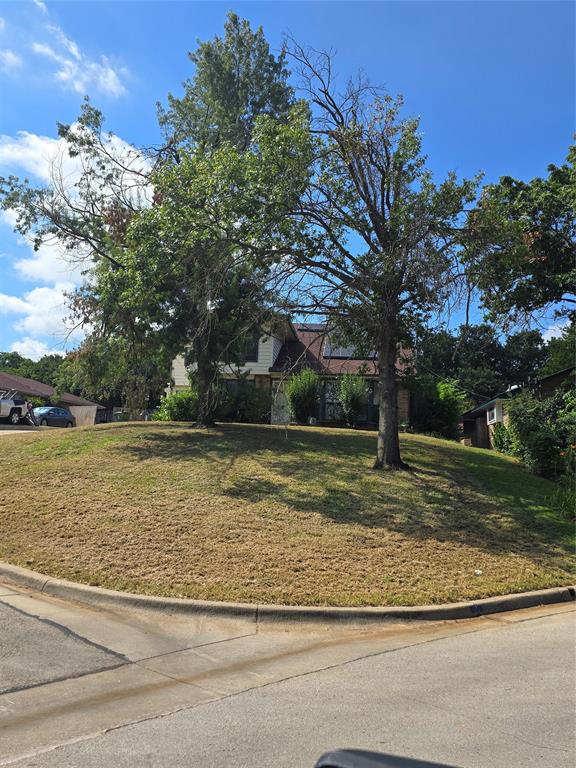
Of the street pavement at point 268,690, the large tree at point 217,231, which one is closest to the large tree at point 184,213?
the large tree at point 217,231

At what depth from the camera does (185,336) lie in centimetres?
1664

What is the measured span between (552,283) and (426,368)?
6.10 meters

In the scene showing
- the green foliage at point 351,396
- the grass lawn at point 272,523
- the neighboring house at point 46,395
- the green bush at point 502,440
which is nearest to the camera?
the grass lawn at point 272,523

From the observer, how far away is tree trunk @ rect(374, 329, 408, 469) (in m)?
13.7

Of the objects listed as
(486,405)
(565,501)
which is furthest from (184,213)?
(486,405)

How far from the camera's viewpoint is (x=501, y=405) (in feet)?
81.4

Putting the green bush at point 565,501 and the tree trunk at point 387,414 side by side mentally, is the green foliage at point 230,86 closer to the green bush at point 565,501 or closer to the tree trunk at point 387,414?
the tree trunk at point 387,414

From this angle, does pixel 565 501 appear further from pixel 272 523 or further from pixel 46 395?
pixel 46 395

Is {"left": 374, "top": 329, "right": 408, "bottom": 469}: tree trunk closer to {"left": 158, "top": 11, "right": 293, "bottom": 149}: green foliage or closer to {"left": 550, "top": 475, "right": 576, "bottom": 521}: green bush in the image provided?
{"left": 550, "top": 475, "right": 576, "bottom": 521}: green bush

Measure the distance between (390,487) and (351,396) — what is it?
1207 centimetres

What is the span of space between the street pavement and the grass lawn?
0.91 m

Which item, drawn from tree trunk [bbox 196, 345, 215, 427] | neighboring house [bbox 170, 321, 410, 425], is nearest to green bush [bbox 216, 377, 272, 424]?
neighboring house [bbox 170, 321, 410, 425]

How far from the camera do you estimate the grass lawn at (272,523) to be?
25.5 ft

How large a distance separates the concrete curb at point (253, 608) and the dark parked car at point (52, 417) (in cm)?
2715
